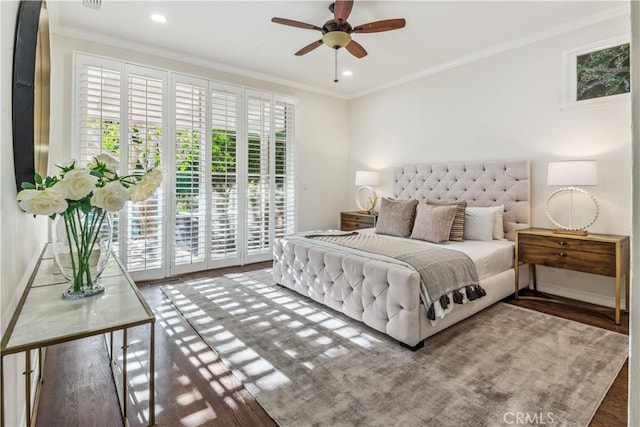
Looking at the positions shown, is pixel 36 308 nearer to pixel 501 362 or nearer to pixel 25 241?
pixel 25 241

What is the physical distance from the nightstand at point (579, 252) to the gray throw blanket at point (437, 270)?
0.82 m

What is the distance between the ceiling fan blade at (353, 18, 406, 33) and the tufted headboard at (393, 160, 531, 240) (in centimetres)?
199

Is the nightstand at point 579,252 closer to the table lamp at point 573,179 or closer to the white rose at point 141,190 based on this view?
the table lamp at point 573,179

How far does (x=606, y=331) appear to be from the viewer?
2648 millimetres

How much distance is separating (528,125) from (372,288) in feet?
8.92

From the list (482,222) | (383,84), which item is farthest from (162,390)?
(383,84)

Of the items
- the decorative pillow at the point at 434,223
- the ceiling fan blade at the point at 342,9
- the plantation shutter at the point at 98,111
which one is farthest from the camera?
the plantation shutter at the point at 98,111

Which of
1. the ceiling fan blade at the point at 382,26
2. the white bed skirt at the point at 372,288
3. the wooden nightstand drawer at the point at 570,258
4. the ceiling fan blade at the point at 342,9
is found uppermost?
the ceiling fan blade at the point at 342,9

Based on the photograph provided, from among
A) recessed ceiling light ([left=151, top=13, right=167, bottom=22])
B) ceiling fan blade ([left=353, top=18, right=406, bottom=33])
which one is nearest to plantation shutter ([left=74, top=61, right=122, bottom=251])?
recessed ceiling light ([left=151, top=13, right=167, bottom=22])

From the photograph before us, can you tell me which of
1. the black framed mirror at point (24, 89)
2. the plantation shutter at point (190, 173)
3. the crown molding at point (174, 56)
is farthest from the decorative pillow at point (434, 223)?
the black framed mirror at point (24, 89)

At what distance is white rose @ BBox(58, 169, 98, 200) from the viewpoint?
127 cm

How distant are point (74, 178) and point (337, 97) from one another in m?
5.09

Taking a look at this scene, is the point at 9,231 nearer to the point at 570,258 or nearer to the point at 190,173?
the point at 190,173

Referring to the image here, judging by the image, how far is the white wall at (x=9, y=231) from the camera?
1.17 m
